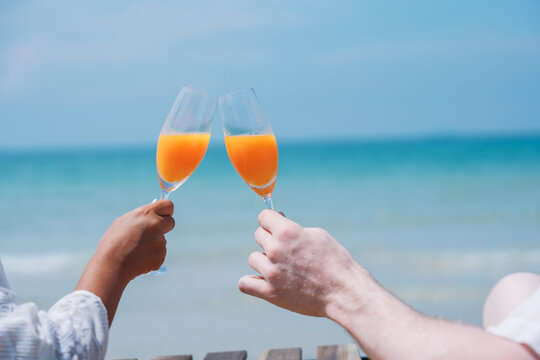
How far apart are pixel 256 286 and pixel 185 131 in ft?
2.44

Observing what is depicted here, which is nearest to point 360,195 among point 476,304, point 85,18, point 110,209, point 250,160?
point 110,209

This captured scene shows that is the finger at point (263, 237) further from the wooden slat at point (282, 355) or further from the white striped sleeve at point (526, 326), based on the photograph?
the wooden slat at point (282, 355)

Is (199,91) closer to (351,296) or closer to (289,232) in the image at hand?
(289,232)

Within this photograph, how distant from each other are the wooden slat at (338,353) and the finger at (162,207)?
999 millimetres

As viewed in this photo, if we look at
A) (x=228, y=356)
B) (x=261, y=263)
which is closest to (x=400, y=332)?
(x=261, y=263)

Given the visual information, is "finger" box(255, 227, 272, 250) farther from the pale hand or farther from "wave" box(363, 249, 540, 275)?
"wave" box(363, 249, 540, 275)

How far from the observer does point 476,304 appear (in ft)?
21.0

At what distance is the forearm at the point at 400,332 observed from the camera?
3.86 feet

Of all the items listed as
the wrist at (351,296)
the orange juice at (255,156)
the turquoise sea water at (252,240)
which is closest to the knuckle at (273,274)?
the wrist at (351,296)

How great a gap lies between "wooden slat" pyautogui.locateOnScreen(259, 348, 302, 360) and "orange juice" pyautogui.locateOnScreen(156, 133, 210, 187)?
2.75 ft

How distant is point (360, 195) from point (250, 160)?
15176 millimetres

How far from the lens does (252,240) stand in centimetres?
979

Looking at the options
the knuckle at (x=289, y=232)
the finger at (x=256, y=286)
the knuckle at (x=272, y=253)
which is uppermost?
the knuckle at (x=289, y=232)

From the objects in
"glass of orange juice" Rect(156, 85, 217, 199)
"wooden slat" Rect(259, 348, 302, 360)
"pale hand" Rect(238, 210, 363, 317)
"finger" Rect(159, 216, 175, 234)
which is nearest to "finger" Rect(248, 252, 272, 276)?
"pale hand" Rect(238, 210, 363, 317)
